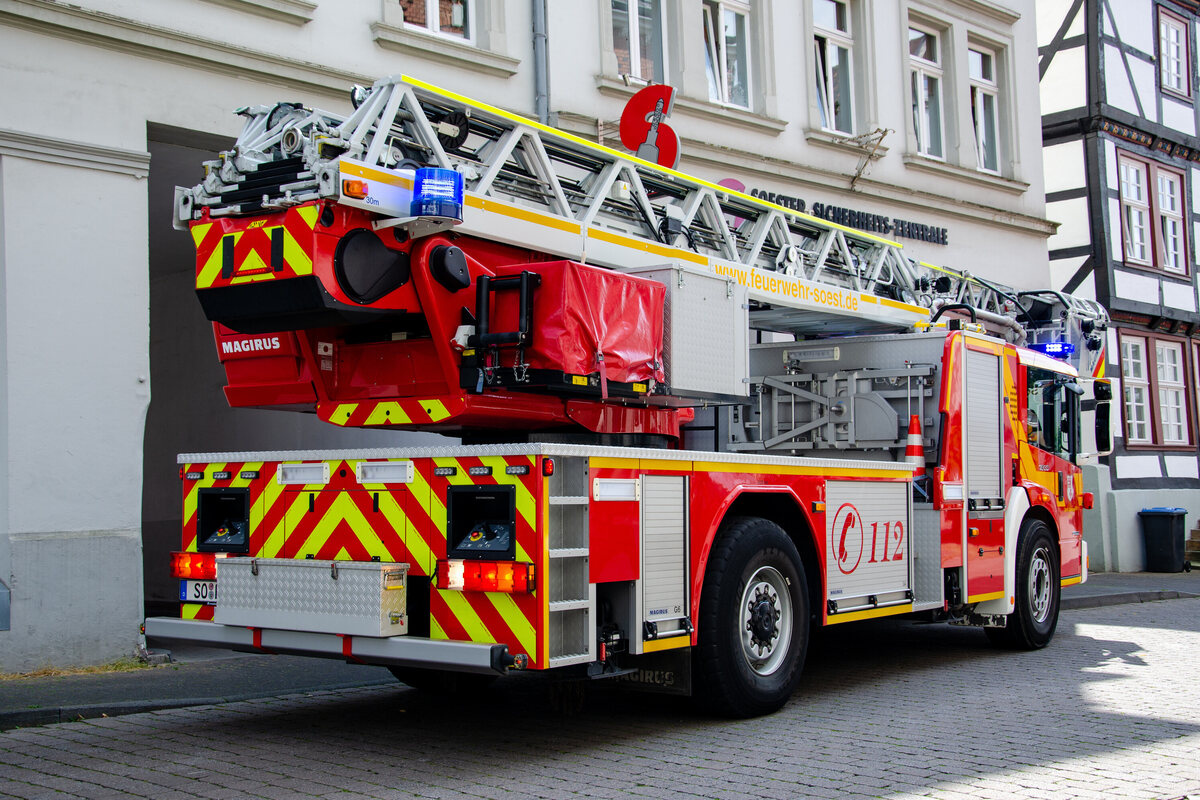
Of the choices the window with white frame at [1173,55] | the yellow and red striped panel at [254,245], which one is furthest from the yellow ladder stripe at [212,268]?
the window with white frame at [1173,55]

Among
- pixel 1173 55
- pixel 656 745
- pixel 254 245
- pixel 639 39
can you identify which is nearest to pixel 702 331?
pixel 656 745

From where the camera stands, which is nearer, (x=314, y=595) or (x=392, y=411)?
(x=314, y=595)

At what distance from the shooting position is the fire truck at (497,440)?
5.60 metres

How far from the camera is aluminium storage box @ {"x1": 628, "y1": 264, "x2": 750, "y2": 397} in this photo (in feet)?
22.6

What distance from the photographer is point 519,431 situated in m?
6.75

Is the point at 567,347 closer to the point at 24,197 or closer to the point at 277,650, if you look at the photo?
the point at 277,650

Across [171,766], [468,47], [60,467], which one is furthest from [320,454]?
[468,47]

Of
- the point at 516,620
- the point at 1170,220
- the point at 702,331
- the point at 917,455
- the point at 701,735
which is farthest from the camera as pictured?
the point at 1170,220

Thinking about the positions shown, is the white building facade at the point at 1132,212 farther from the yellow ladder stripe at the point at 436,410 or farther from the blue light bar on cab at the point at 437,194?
the blue light bar on cab at the point at 437,194

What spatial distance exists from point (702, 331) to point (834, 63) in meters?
10.3

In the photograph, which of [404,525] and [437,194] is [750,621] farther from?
[437,194]

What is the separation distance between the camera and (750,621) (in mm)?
6719

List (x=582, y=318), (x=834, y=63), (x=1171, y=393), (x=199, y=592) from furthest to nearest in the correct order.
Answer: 1. (x=1171, y=393)
2. (x=834, y=63)
3. (x=199, y=592)
4. (x=582, y=318)

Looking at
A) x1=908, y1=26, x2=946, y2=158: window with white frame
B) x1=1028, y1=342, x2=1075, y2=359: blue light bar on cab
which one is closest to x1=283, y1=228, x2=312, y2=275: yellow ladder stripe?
x1=1028, y1=342, x2=1075, y2=359: blue light bar on cab
